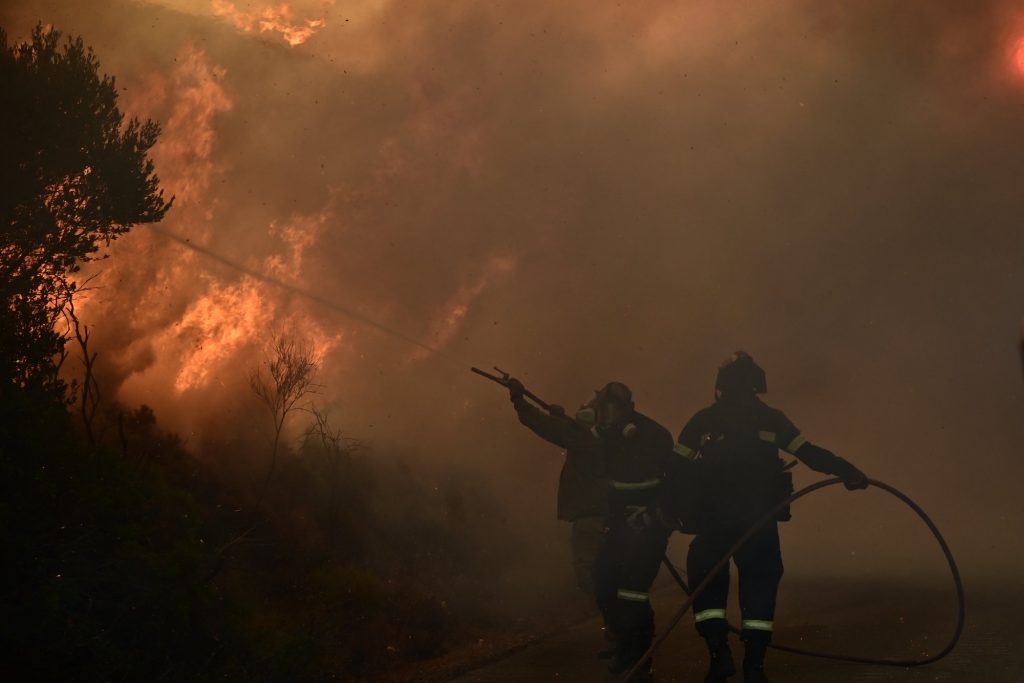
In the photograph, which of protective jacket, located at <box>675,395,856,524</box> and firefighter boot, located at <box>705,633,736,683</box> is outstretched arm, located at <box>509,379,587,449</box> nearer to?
protective jacket, located at <box>675,395,856,524</box>

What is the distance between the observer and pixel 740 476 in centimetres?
883

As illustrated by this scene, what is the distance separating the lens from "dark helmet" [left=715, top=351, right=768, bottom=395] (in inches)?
349

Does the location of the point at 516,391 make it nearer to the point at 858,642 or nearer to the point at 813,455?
the point at 813,455

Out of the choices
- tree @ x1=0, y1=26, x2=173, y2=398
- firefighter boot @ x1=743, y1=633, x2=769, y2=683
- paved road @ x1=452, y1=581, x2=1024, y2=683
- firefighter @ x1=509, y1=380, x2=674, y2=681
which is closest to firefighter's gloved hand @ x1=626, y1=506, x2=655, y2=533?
firefighter @ x1=509, y1=380, x2=674, y2=681

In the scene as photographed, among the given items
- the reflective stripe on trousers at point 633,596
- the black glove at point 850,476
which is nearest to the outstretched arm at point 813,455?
the black glove at point 850,476

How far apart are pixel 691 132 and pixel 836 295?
769 cm

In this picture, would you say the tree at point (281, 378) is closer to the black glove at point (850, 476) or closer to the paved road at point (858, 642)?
the paved road at point (858, 642)

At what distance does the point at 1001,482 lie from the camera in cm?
3288

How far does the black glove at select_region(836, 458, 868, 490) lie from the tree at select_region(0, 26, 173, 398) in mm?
11748

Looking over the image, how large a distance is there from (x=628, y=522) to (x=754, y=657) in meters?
1.70

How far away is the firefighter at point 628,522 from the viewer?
9.28 metres

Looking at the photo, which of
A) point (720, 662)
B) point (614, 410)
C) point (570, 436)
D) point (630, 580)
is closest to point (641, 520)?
point (630, 580)

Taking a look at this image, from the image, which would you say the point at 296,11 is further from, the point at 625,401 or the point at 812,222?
the point at 625,401

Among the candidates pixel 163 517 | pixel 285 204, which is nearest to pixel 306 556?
pixel 163 517
